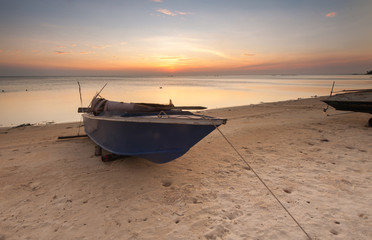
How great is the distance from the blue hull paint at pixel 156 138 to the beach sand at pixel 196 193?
61 cm

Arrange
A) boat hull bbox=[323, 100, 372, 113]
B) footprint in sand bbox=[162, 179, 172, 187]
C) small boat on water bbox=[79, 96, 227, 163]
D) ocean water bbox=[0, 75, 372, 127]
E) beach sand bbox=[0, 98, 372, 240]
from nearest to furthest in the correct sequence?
beach sand bbox=[0, 98, 372, 240]
small boat on water bbox=[79, 96, 227, 163]
footprint in sand bbox=[162, 179, 172, 187]
boat hull bbox=[323, 100, 372, 113]
ocean water bbox=[0, 75, 372, 127]

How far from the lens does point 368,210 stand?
3.11 m

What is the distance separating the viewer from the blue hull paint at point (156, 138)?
4152 mm

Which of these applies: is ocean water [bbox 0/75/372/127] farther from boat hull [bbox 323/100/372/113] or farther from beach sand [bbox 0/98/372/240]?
boat hull [bbox 323/100/372/113]

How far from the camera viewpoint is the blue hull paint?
4.15 metres

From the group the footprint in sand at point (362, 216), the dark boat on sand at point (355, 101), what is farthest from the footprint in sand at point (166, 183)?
the dark boat on sand at point (355, 101)

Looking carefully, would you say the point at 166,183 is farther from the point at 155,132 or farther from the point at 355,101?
the point at 355,101

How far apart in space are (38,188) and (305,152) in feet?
23.1

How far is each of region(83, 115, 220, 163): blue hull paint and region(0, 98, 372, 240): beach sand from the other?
0.61 meters

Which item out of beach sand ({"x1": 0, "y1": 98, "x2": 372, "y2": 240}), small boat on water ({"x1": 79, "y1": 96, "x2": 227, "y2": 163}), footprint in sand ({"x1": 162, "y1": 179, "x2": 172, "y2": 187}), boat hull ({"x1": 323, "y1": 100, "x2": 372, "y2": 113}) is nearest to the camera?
beach sand ({"x1": 0, "y1": 98, "x2": 372, "y2": 240})

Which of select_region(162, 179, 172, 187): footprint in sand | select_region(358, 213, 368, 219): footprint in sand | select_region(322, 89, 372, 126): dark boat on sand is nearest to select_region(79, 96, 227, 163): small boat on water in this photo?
select_region(162, 179, 172, 187): footprint in sand

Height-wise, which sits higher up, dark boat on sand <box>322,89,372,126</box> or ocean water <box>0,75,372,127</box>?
dark boat on sand <box>322,89,372,126</box>

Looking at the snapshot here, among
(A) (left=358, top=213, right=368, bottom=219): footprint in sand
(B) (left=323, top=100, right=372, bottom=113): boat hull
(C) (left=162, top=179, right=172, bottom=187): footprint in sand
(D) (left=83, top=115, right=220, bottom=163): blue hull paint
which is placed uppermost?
(B) (left=323, top=100, right=372, bottom=113): boat hull

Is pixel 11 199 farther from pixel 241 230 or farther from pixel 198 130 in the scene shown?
pixel 241 230
